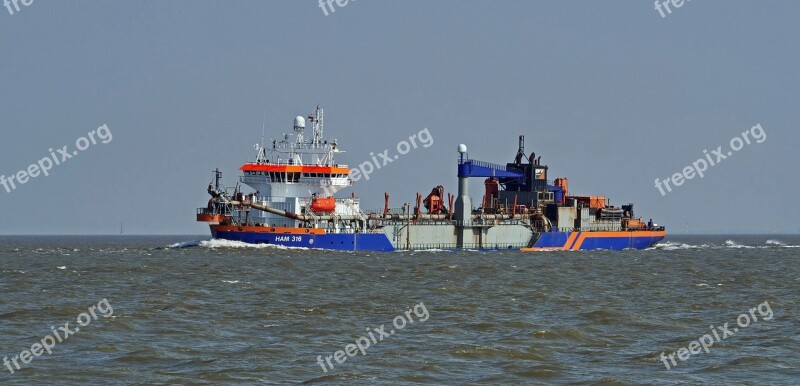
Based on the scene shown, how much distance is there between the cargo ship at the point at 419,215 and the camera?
74.7 m

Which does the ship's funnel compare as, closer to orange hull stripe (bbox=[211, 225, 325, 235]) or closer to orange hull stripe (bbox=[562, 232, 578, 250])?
orange hull stripe (bbox=[562, 232, 578, 250])

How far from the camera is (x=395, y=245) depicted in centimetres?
8081

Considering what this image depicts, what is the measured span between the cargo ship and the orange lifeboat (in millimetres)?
74

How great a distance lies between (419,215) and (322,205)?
11.9 m

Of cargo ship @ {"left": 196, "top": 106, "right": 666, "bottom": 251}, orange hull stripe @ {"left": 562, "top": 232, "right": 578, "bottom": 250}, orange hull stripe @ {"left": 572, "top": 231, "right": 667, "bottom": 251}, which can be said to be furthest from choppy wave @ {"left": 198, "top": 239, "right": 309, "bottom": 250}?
orange hull stripe @ {"left": 572, "top": 231, "right": 667, "bottom": 251}

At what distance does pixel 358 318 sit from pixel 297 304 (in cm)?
424

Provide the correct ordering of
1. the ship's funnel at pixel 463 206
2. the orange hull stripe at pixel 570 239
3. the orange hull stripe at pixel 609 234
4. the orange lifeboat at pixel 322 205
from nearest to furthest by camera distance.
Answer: the orange lifeboat at pixel 322 205, the ship's funnel at pixel 463 206, the orange hull stripe at pixel 570 239, the orange hull stripe at pixel 609 234

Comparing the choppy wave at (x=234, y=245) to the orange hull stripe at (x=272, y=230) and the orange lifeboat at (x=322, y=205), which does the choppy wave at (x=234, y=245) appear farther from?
the orange lifeboat at (x=322, y=205)

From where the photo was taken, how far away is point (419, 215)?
85.1 m

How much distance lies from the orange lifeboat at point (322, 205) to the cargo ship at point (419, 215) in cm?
7

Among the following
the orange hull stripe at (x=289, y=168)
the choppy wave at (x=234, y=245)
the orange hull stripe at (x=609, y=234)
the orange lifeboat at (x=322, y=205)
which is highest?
the orange hull stripe at (x=289, y=168)

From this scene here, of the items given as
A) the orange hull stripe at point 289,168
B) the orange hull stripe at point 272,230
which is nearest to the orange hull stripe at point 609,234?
the orange hull stripe at point 289,168

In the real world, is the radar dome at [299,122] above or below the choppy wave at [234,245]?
above

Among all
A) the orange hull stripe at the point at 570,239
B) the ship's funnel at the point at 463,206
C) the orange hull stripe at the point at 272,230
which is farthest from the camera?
the orange hull stripe at the point at 570,239
